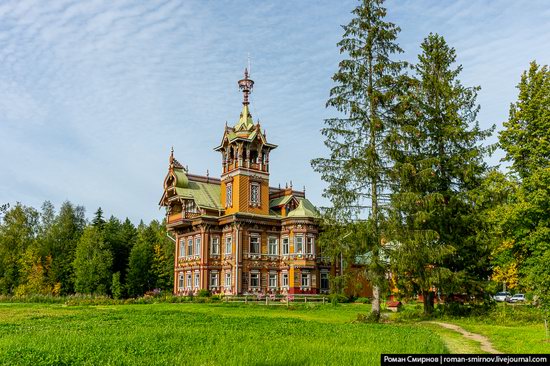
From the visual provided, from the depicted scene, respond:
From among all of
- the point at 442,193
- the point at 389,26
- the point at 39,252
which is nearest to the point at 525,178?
the point at 442,193

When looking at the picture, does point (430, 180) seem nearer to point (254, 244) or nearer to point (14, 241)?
point (254, 244)

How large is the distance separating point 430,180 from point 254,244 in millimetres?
23928

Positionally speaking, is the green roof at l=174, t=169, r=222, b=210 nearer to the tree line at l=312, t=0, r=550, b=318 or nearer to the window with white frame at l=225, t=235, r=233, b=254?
the window with white frame at l=225, t=235, r=233, b=254

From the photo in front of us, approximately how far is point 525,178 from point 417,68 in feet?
26.4

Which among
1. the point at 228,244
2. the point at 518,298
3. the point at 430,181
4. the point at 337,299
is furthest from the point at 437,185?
the point at 518,298

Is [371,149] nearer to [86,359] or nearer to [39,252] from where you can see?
[86,359]

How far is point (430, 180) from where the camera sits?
28.2 m

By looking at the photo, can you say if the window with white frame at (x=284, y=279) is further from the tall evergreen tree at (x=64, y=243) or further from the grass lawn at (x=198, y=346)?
the grass lawn at (x=198, y=346)

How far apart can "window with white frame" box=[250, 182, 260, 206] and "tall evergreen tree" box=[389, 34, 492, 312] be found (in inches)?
893

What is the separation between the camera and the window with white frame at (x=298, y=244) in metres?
49.1

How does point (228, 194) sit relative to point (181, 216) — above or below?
above

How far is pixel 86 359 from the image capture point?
35.9ft

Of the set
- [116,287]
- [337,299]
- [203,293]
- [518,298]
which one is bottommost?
[518,298]

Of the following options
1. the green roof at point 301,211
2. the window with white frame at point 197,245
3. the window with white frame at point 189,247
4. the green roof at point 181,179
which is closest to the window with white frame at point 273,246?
the green roof at point 301,211
